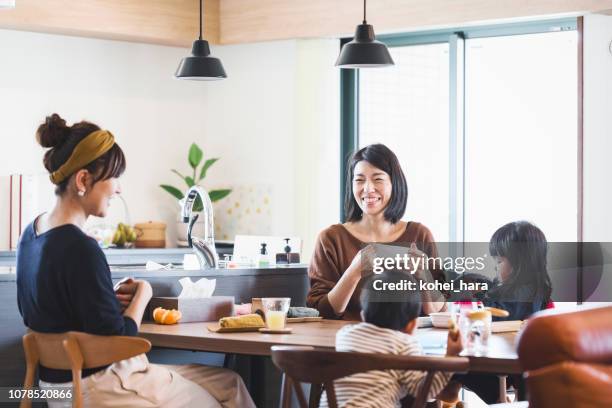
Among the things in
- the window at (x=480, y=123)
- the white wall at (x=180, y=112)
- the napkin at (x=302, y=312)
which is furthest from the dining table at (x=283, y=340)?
the white wall at (x=180, y=112)

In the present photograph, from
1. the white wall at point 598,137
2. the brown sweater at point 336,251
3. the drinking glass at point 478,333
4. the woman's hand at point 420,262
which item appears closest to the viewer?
the drinking glass at point 478,333

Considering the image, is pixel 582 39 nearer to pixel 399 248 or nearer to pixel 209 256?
pixel 399 248

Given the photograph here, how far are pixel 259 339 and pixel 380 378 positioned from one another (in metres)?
0.61

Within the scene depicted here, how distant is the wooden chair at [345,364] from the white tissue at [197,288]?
3.76 feet

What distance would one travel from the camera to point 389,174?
4102mm

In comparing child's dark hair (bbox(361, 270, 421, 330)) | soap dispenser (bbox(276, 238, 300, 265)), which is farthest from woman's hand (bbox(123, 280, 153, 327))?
soap dispenser (bbox(276, 238, 300, 265))

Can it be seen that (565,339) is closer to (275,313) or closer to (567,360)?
(567,360)

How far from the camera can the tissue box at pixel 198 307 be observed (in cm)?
370

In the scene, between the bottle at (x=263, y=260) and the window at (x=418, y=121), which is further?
the window at (x=418, y=121)

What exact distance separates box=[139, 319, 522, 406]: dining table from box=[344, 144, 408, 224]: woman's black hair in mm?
690

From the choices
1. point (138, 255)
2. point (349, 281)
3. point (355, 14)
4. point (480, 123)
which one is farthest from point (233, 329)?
point (355, 14)

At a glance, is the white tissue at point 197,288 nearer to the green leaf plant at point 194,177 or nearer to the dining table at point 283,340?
the dining table at point 283,340

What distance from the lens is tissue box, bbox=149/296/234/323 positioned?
12.1 feet

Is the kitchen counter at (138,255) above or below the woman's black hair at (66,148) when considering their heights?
below
